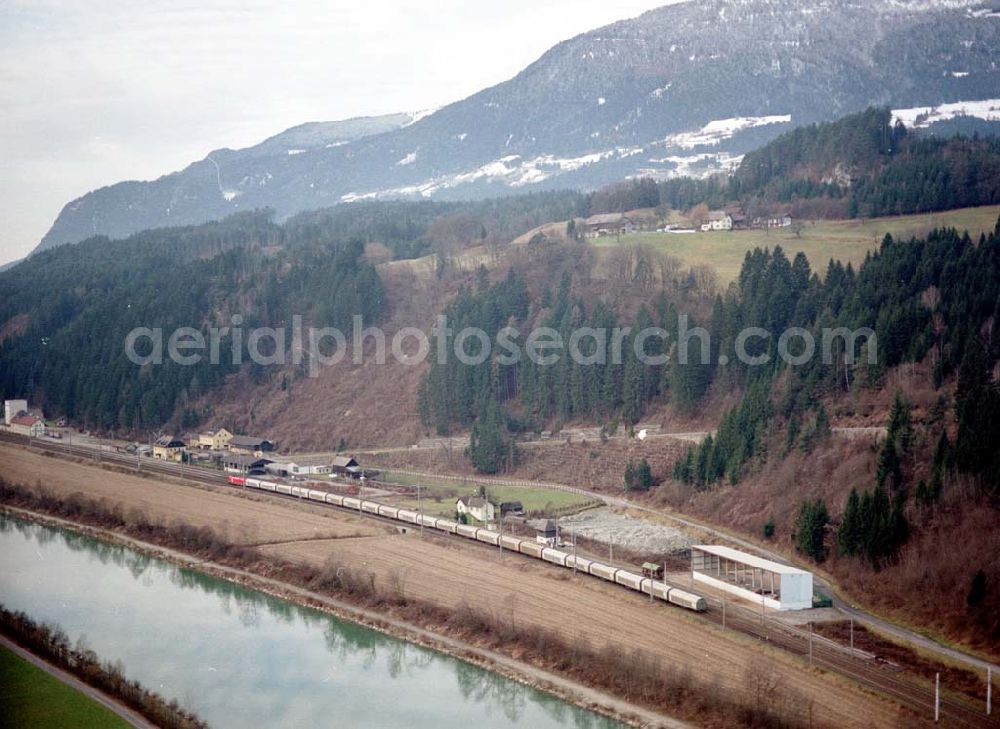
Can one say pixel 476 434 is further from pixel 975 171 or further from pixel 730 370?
pixel 975 171

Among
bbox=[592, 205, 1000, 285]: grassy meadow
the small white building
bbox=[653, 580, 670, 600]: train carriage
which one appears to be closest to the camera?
bbox=[653, 580, 670, 600]: train carriage

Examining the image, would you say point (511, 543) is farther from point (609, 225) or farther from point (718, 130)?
point (718, 130)

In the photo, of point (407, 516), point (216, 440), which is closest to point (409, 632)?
point (407, 516)

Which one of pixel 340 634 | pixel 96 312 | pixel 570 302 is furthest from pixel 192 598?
pixel 96 312

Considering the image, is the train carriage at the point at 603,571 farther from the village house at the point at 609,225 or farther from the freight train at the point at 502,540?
the village house at the point at 609,225

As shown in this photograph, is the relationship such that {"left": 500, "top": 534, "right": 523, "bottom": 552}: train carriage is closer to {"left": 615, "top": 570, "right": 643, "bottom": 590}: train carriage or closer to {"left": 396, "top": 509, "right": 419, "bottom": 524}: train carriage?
{"left": 396, "top": 509, "right": 419, "bottom": 524}: train carriage

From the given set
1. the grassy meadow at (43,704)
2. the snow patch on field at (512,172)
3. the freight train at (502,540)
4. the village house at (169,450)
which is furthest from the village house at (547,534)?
the snow patch on field at (512,172)

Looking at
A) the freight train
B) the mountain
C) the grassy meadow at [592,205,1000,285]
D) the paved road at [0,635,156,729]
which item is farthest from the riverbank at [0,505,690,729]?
the mountain
